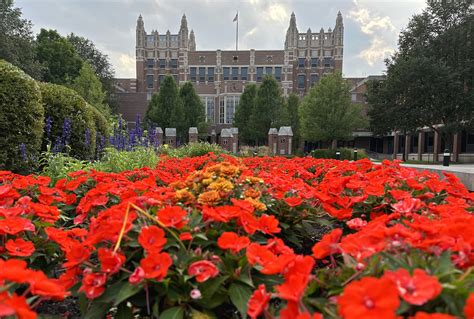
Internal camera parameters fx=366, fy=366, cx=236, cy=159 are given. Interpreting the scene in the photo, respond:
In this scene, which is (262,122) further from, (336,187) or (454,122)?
(336,187)

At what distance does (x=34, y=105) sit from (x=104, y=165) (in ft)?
4.51

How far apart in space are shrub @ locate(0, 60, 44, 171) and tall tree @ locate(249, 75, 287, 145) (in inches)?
1248

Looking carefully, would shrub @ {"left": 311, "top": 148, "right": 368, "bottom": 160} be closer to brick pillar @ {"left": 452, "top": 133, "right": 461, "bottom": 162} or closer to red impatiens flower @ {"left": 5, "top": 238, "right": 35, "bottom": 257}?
brick pillar @ {"left": 452, "top": 133, "right": 461, "bottom": 162}

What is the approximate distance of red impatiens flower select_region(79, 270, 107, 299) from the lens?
1.12 meters

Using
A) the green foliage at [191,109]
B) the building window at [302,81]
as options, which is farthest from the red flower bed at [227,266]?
the building window at [302,81]

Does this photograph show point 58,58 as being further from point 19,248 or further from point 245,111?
point 19,248

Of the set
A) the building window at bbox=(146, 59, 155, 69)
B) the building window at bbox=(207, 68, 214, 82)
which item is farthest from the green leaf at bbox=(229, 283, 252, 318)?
the building window at bbox=(146, 59, 155, 69)

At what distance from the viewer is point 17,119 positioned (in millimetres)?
5281

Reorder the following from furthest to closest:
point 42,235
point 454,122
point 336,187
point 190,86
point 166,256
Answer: point 190,86, point 454,122, point 336,187, point 42,235, point 166,256

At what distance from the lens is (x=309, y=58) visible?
2265 inches

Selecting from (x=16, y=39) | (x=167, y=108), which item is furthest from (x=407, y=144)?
(x=16, y=39)

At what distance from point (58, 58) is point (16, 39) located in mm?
12882

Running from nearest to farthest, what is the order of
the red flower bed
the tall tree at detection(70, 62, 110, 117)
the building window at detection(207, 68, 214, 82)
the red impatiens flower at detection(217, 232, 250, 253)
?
the red flower bed < the red impatiens flower at detection(217, 232, 250, 253) < the tall tree at detection(70, 62, 110, 117) < the building window at detection(207, 68, 214, 82)

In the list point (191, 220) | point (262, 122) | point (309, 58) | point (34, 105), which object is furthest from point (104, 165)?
point (309, 58)
